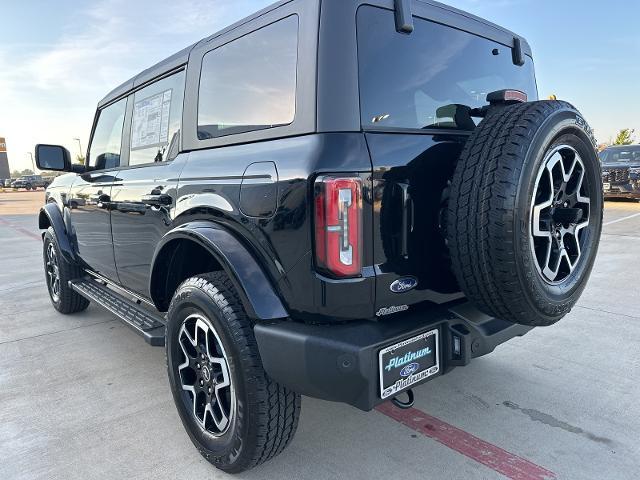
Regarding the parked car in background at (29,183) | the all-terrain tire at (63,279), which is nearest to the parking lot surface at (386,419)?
the all-terrain tire at (63,279)

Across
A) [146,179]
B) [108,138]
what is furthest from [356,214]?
[108,138]

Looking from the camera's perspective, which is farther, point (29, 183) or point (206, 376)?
point (29, 183)

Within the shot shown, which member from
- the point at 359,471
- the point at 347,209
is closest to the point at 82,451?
the point at 359,471

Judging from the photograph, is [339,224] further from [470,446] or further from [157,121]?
[157,121]

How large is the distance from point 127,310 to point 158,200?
93 centimetres

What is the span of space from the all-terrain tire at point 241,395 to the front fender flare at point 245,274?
0.10 metres

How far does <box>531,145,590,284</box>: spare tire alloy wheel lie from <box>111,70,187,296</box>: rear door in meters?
1.73

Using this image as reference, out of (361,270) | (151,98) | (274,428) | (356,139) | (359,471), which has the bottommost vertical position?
(359,471)

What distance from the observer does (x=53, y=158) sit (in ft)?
13.0

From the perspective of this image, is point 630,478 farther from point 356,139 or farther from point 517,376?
point 356,139

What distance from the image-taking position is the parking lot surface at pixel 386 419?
2.18 meters

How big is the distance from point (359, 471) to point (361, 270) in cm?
101

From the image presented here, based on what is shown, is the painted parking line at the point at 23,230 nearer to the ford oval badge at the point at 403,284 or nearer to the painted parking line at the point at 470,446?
the painted parking line at the point at 470,446

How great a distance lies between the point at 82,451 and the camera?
92.6 inches
